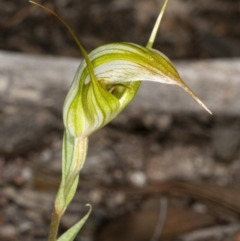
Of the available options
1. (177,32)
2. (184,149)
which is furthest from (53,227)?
(177,32)

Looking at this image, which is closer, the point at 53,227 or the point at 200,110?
the point at 53,227

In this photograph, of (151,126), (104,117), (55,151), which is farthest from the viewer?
(151,126)

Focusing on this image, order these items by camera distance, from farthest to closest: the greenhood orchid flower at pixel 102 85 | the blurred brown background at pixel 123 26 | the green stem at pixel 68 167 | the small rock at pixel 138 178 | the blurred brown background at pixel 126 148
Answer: the blurred brown background at pixel 123 26
the small rock at pixel 138 178
the blurred brown background at pixel 126 148
the green stem at pixel 68 167
the greenhood orchid flower at pixel 102 85

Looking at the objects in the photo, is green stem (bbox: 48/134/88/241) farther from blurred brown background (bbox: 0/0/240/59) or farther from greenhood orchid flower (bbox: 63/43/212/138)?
blurred brown background (bbox: 0/0/240/59)

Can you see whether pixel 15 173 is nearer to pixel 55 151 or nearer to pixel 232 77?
pixel 55 151

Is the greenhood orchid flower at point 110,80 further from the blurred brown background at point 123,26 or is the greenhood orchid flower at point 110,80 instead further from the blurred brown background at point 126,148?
the blurred brown background at point 123,26

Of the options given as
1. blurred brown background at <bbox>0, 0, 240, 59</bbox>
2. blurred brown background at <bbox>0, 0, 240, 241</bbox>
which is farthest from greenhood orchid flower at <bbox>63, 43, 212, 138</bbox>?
blurred brown background at <bbox>0, 0, 240, 59</bbox>

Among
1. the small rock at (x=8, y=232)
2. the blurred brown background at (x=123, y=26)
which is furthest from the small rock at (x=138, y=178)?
the blurred brown background at (x=123, y=26)

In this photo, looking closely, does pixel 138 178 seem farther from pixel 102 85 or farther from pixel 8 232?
pixel 102 85
